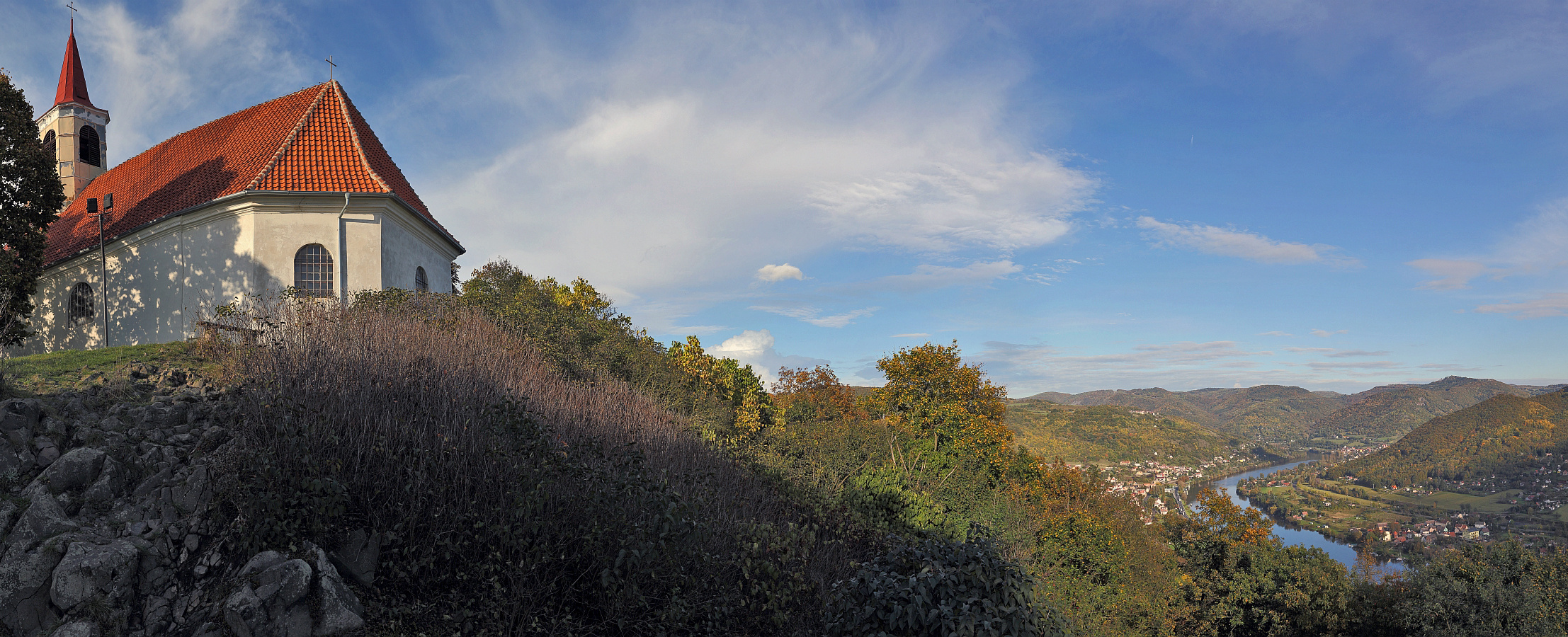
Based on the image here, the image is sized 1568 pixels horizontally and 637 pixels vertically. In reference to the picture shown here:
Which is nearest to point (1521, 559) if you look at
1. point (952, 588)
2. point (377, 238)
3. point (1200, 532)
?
point (1200, 532)

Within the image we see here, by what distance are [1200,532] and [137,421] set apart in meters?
36.1

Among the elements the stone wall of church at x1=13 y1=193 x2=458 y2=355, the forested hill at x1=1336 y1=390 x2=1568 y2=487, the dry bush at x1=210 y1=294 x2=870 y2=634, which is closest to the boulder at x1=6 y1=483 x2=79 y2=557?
the dry bush at x1=210 y1=294 x2=870 y2=634

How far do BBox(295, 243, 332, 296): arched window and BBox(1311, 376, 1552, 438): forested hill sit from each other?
8227 inches

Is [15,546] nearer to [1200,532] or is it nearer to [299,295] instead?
[299,295]

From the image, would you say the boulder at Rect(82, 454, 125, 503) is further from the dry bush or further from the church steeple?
the church steeple

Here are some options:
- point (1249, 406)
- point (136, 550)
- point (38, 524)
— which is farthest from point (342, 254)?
point (1249, 406)

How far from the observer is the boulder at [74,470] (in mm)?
6055

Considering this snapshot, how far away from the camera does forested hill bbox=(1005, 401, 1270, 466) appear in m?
66.0

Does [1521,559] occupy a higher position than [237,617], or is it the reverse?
[237,617]

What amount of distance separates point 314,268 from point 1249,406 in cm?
22149

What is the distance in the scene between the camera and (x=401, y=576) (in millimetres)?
6137

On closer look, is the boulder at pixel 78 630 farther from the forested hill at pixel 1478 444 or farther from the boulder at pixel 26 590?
the forested hill at pixel 1478 444

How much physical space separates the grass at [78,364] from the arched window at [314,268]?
11.4ft

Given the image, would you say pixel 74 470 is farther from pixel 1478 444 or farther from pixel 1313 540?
pixel 1478 444
